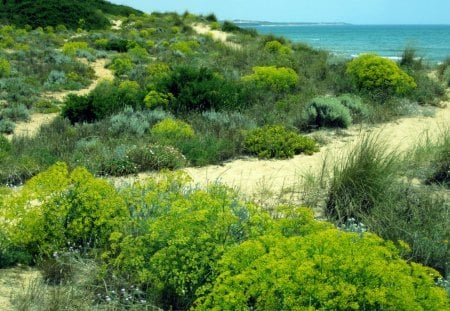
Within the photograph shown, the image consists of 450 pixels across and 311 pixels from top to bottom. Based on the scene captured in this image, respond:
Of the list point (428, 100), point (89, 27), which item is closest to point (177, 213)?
point (428, 100)

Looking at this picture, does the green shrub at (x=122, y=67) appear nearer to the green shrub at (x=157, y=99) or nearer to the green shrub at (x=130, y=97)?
the green shrub at (x=130, y=97)

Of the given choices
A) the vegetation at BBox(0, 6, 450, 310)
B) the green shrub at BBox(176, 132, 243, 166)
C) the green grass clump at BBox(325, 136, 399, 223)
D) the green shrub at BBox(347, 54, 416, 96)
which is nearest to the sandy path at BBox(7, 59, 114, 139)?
the vegetation at BBox(0, 6, 450, 310)

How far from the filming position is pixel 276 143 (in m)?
9.52

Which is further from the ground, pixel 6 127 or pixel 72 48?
pixel 72 48

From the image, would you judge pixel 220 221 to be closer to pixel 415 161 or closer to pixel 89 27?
pixel 415 161

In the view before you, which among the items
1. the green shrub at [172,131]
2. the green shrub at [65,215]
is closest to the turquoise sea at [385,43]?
the green shrub at [172,131]

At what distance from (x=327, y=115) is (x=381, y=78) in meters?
3.21

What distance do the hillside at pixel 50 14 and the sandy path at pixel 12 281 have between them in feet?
105

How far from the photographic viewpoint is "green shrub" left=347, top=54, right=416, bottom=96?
13961 mm

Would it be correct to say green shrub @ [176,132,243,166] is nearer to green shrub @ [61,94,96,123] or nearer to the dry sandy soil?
the dry sandy soil

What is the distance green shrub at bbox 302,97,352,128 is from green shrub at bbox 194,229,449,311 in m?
7.92

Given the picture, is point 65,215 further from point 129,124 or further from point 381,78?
point 381,78

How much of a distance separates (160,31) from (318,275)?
3159 cm

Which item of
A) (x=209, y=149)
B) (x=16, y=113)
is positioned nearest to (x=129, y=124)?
(x=209, y=149)
